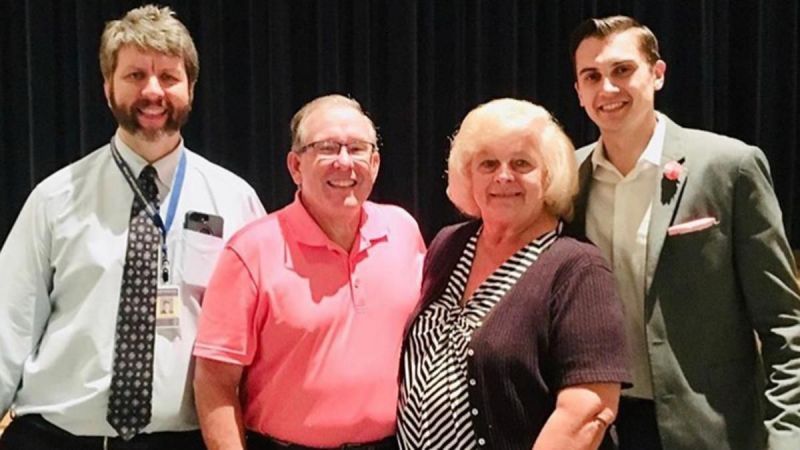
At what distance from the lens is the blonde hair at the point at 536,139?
1.95m

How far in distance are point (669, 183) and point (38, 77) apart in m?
3.36

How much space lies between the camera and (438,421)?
75.4 inches

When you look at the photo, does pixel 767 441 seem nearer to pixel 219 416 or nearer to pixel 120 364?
pixel 219 416

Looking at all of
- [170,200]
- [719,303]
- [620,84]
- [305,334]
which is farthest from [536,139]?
[170,200]

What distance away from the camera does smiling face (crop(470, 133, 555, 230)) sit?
1.94m

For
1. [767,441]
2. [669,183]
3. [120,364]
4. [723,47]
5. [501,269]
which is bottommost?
[767,441]

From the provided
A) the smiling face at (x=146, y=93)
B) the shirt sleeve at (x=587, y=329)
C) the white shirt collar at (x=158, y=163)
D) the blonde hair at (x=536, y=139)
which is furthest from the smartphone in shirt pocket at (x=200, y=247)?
the shirt sleeve at (x=587, y=329)

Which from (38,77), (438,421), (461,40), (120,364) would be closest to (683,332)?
(438,421)

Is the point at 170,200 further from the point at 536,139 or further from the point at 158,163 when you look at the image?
the point at 536,139

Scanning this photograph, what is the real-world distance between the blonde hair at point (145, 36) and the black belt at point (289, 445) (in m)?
0.91

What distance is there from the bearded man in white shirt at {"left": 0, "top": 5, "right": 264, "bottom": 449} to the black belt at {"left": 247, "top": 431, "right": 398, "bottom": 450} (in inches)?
6.3

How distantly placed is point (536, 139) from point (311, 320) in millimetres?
616

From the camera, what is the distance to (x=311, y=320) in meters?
2.02

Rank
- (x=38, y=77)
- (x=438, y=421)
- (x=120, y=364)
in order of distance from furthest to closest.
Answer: (x=38, y=77) → (x=120, y=364) → (x=438, y=421)
